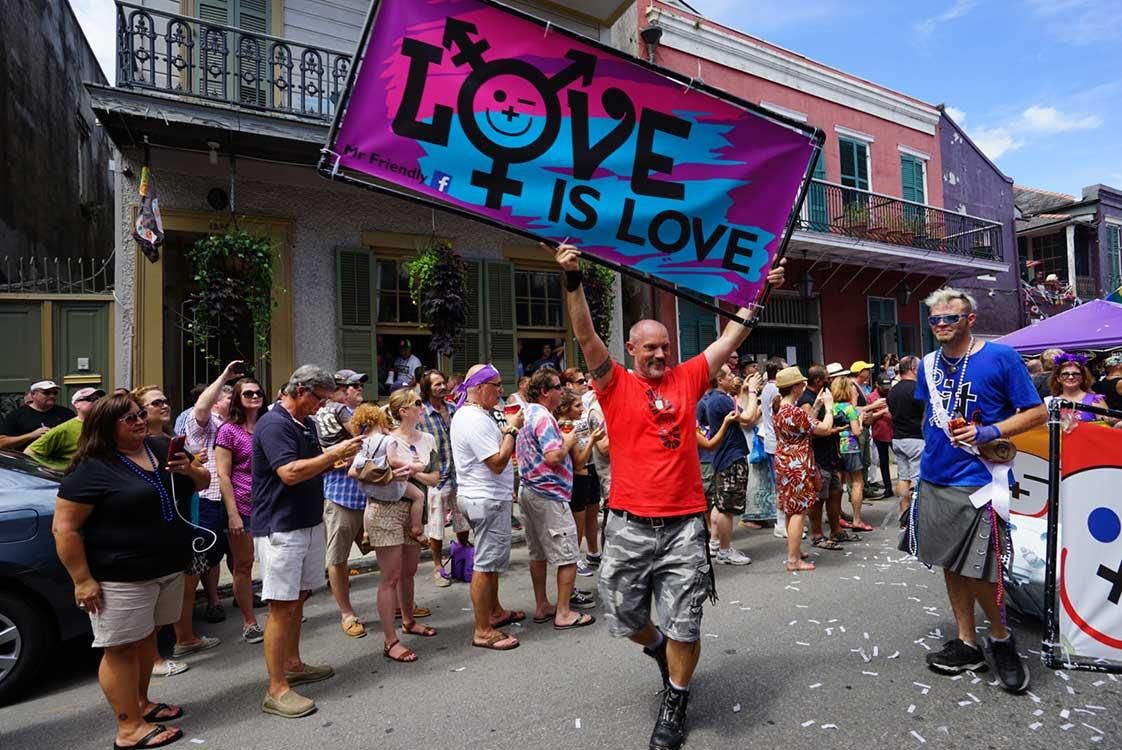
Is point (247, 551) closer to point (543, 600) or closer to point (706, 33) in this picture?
point (543, 600)

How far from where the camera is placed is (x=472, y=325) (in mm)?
11031

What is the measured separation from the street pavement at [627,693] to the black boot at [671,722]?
97mm

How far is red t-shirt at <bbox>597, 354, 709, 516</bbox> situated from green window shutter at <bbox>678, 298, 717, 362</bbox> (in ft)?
32.1

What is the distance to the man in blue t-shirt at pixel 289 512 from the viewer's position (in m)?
3.69

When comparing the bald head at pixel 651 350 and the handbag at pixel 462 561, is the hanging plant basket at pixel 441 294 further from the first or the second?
the bald head at pixel 651 350

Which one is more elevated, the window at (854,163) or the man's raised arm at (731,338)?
the window at (854,163)

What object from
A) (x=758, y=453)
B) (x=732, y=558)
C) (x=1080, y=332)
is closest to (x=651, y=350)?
(x=732, y=558)

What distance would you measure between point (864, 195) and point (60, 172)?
17.3 metres

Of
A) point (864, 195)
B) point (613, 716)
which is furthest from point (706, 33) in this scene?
point (613, 716)

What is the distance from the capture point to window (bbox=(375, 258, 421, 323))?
414 inches

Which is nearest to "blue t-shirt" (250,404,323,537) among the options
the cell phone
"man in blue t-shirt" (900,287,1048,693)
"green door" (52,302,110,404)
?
the cell phone

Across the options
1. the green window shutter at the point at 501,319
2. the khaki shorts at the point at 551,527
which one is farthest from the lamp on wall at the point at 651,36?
the khaki shorts at the point at 551,527

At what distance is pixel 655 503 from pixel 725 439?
3696 mm

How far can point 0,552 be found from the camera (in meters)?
4.07
